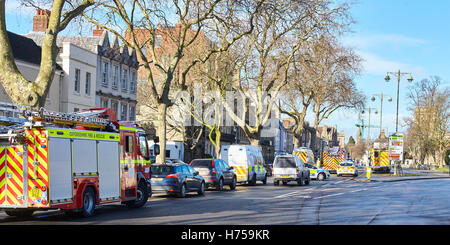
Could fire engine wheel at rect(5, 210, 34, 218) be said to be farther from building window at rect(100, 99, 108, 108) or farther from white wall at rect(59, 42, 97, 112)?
building window at rect(100, 99, 108, 108)

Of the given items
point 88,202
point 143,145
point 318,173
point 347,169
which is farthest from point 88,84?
point 347,169

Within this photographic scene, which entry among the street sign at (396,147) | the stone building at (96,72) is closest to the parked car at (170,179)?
the stone building at (96,72)

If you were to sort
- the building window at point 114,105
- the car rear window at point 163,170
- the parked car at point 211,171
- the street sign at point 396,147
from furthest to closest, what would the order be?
the street sign at point 396,147 → the building window at point 114,105 → the parked car at point 211,171 → the car rear window at point 163,170

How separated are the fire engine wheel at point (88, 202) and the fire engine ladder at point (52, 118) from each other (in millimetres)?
1805

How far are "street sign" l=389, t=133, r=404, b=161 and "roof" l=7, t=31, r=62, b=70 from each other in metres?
29.3

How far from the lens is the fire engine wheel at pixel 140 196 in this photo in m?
19.1

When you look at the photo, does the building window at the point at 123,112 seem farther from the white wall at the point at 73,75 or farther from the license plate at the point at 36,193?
the license plate at the point at 36,193

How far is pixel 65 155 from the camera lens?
1468 centimetres

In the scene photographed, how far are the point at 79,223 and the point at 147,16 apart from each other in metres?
15.1

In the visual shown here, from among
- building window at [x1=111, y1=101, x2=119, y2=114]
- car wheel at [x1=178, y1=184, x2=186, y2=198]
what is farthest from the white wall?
car wheel at [x1=178, y1=184, x2=186, y2=198]

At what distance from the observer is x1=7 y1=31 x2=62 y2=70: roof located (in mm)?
36000

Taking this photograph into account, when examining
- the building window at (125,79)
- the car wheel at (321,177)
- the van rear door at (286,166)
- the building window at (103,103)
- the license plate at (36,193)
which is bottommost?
the car wheel at (321,177)

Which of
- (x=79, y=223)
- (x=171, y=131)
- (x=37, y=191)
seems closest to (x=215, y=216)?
(x=79, y=223)
